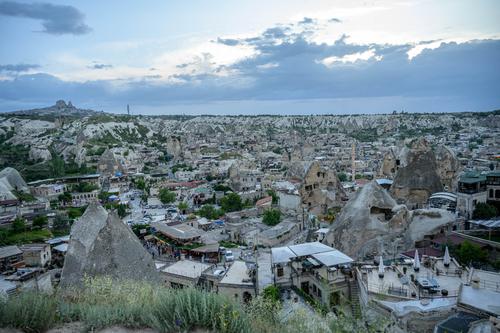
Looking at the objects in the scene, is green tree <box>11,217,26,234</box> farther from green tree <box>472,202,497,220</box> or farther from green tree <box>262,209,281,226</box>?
green tree <box>472,202,497,220</box>

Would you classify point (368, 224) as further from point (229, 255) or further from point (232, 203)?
point (232, 203)

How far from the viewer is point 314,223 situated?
72.1 feet

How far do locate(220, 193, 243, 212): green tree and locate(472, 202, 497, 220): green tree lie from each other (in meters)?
17.7

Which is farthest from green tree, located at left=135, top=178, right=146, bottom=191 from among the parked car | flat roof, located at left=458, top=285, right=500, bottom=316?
flat roof, located at left=458, top=285, right=500, bottom=316

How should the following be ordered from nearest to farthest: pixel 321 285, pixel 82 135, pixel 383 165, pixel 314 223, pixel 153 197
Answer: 1. pixel 321 285
2. pixel 314 223
3. pixel 383 165
4. pixel 153 197
5. pixel 82 135

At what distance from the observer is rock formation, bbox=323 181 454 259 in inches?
589

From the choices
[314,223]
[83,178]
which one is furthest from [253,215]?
[83,178]

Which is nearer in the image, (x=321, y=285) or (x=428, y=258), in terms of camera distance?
(x=321, y=285)

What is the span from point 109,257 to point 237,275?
3.99 meters

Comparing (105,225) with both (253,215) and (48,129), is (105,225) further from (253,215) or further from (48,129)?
(48,129)

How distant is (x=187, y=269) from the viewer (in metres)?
14.5

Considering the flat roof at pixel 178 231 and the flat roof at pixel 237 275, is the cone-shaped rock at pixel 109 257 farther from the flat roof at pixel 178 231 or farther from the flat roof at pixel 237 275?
the flat roof at pixel 178 231

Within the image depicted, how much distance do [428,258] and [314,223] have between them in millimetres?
10683

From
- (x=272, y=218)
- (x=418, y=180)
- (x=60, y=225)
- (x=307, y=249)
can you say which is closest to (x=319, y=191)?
(x=272, y=218)
